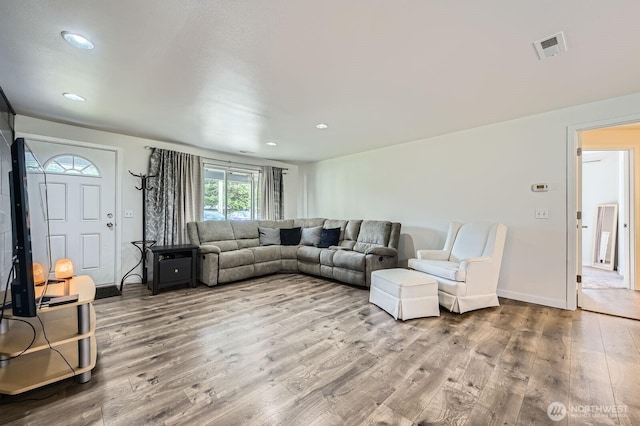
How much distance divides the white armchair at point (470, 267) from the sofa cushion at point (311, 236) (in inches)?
77.2

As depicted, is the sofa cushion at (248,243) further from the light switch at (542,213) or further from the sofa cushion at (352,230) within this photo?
the light switch at (542,213)

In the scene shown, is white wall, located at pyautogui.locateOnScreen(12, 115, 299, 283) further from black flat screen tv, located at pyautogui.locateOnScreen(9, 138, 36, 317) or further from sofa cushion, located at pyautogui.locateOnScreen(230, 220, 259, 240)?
black flat screen tv, located at pyautogui.locateOnScreen(9, 138, 36, 317)

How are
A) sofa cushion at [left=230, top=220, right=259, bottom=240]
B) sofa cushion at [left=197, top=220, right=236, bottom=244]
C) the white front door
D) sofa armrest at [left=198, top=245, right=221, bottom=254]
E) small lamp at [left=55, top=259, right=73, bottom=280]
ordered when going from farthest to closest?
sofa cushion at [left=230, top=220, right=259, bottom=240]
sofa cushion at [left=197, top=220, right=236, bottom=244]
sofa armrest at [left=198, top=245, right=221, bottom=254]
the white front door
small lamp at [left=55, top=259, right=73, bottom=280]

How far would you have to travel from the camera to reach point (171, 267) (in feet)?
12.4

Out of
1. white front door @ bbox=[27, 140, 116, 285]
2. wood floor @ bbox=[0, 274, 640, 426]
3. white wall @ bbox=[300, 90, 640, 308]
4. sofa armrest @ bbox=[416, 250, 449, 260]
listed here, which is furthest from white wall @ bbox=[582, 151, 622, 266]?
white front door @ bbox=[27, 140, 116, 285]

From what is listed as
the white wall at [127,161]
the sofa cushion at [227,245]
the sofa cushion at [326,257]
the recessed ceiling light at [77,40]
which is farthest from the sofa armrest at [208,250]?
the recessed ceiling light at [77,40]

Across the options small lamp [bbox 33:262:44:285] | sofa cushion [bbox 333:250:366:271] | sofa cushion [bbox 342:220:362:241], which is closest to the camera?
small lamp [bbox 33:262:44:285]

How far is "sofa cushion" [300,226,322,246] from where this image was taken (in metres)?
5.05

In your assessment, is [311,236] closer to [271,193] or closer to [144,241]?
[271,193]

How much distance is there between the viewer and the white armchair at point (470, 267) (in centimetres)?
293

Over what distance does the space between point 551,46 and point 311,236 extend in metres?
4.00

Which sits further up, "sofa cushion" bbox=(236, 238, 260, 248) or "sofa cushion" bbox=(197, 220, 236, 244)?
"sofa cushion" bbox=(197, 220, 236, 244)

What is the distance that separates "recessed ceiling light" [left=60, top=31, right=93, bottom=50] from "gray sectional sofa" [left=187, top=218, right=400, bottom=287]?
2.71 meters

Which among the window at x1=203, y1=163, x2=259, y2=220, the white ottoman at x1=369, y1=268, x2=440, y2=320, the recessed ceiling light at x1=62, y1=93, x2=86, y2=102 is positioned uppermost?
the recessed ceiling light at x1=62, y1=93, x2=86, y2=102
